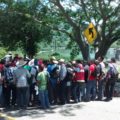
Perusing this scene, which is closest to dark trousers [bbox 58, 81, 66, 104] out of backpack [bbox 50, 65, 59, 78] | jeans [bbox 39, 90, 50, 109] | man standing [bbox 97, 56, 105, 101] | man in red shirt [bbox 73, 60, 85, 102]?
backpack [bbox 50, 65, 59, 78]

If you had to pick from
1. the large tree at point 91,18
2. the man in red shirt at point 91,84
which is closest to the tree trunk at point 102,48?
the large tree at point 91,18

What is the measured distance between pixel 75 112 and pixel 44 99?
1231mm

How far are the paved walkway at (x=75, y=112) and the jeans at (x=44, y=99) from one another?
0.79 feet

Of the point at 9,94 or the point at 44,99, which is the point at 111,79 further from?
the point at 9,94

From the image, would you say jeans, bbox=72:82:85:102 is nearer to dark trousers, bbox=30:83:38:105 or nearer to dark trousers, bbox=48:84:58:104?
dark trousers, bbox=48:84:58:104

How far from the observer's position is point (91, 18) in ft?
79.5

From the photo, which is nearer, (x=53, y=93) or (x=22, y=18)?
(x=53, y=93)

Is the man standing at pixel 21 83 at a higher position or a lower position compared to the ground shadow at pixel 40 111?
higher

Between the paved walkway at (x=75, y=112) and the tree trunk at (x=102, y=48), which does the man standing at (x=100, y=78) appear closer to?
the paved walkway at (x=75, y=112)

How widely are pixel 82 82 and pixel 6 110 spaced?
328 cm

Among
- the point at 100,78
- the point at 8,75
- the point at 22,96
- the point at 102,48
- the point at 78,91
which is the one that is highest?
the point at 102,48

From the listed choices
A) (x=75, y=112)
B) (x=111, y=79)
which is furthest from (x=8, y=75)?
(x=111, y=79)

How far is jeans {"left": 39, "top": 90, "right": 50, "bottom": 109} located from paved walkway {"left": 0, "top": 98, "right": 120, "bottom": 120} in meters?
0.24

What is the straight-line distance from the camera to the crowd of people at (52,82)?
15.0 m
